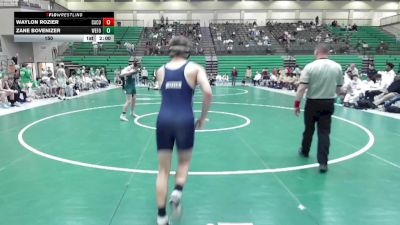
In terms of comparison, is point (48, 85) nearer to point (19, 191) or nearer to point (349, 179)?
point (19, 191)

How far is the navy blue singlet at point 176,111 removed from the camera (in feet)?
11.7

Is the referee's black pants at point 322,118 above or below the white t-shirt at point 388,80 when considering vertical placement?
below

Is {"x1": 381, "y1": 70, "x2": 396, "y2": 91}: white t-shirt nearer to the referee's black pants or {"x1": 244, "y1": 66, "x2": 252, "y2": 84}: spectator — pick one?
the referee's black pants

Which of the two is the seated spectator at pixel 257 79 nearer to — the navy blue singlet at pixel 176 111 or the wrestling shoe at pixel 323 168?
the wrestling shoe at pixel 323 168

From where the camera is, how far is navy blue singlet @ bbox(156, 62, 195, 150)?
3.56m

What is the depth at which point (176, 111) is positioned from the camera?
358 cm

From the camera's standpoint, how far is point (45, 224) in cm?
393

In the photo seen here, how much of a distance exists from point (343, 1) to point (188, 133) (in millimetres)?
52102

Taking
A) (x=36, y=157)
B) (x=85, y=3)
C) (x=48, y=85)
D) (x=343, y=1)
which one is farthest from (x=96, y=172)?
(x=343, y=1)

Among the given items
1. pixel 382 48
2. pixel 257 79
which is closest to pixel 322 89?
pixel 257 79

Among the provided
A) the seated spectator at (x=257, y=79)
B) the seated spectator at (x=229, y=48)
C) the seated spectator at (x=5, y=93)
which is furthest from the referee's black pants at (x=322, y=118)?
the seated spectator at (x=229, y=48)

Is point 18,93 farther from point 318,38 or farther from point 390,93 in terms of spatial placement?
point 318,38

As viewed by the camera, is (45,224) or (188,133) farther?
(45,224)

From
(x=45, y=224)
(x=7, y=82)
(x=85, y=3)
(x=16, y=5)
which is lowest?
(x=45, y=224)
